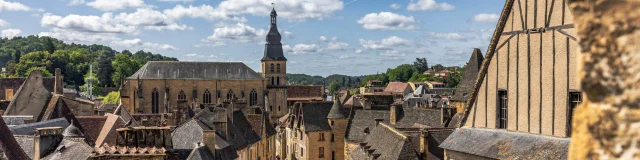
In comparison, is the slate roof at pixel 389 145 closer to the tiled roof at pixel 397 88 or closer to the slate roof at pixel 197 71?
the slate roof at pixel 197 71

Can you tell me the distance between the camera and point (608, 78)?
309 cm

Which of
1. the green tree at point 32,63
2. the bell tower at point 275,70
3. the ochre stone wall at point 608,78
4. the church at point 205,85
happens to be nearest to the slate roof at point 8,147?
the ochre stone wall at point 608,78

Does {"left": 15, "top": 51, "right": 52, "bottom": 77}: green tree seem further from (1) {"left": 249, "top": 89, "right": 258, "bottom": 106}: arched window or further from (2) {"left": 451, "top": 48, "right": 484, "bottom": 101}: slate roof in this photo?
(2) {"left": 451, "top": 48, "right": 484, "bottom": 101}: slate roof

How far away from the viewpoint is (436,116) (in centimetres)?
3678

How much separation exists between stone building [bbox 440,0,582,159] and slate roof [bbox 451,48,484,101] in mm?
12800

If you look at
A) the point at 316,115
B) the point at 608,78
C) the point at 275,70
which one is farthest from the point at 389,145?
the point at 275,70

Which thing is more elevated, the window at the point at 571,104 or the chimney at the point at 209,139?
the window at the point at 571,104

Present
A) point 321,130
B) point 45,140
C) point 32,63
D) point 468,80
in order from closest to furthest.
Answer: point 45,140
point 468,80
point 321,130
point 32,63

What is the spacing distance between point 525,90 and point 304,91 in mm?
89369

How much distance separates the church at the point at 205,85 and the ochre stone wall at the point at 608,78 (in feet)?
267

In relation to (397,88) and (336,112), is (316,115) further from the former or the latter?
(397,88)

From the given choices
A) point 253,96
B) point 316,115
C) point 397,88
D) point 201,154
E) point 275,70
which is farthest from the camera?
point 397,88

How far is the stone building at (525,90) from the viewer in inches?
614

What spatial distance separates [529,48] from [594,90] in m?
14.6
